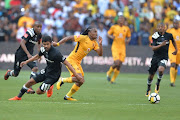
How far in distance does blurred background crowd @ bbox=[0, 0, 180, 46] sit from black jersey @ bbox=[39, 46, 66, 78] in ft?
39.0

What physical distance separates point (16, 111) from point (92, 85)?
26.9ft

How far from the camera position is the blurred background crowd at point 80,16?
79.4 ft

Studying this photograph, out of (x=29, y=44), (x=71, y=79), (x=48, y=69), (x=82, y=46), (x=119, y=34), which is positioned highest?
(x=82, y=46)

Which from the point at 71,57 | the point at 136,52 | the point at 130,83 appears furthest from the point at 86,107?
the point at 136,52

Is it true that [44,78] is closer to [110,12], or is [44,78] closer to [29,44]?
[29,44]

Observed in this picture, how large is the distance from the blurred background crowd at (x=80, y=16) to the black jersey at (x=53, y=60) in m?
11.9

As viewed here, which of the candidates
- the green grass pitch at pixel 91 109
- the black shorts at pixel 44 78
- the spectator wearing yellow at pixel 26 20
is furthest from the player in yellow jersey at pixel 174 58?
the spectator wearing yellow at pixel 26 20

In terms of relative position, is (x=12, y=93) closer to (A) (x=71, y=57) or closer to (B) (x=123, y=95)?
(A) (x=71, y=57)

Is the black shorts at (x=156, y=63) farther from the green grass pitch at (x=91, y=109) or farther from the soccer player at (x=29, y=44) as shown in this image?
the soccer player at (x=29, y=44)

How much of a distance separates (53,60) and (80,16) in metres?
14.7

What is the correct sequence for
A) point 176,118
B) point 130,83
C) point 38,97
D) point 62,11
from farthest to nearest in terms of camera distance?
1. point 62,11
2. point 130,83
3. point 38,97
4. point 176,118

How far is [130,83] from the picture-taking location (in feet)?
61.2

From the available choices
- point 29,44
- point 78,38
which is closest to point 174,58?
point 78,38

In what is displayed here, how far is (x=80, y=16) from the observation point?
25406mm
